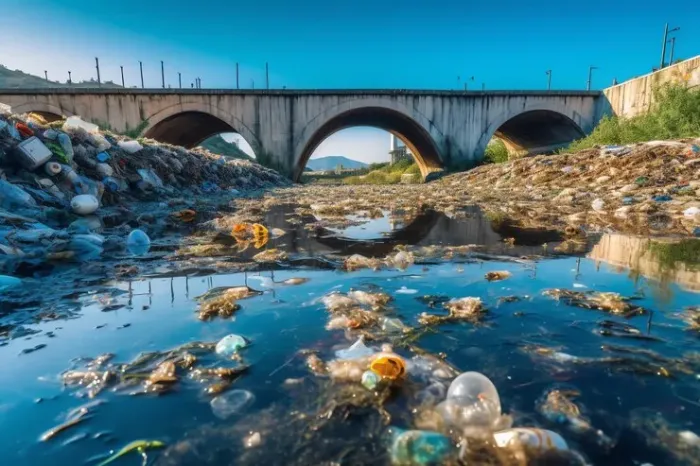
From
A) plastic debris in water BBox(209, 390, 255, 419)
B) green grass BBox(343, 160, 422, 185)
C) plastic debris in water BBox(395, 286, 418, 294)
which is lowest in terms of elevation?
plastic debris in water BBox(209, 390, 255, 419)

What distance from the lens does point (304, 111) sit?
21.3 meters

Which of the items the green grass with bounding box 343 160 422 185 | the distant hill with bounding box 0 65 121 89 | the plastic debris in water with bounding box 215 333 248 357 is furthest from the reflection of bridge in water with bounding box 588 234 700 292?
the distant hill with bounding box 0 65 121 89

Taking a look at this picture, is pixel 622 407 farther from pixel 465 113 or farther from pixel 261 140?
pixel 465 113

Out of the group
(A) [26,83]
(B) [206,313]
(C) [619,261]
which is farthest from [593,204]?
(A) [26,83]

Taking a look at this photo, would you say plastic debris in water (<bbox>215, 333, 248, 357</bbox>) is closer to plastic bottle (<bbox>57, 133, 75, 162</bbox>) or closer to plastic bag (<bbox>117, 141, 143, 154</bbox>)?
plastic bottle (<bbox>57, 133, 75, 162</bbox>)

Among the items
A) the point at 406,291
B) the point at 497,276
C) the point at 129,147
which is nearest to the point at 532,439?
the point at 406,291

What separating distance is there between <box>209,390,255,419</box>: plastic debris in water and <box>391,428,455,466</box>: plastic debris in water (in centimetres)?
47

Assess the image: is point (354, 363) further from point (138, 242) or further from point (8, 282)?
point (138, 242)

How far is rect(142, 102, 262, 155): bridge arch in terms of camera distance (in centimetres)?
2042

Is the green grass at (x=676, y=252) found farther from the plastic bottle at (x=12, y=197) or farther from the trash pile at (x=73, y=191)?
the plastic bottle at (x=12, y=197)

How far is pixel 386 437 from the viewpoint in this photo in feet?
3.23

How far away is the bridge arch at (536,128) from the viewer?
888 inches

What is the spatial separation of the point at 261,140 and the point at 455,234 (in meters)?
19.2

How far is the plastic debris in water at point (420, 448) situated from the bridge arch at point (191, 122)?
21.7 metres
